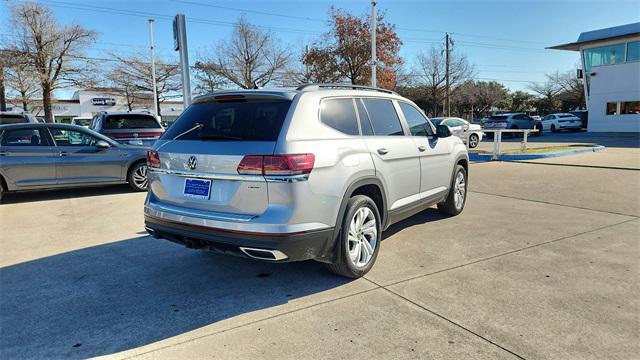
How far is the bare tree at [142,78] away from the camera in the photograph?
39469mm

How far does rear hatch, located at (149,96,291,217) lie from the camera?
3396mm

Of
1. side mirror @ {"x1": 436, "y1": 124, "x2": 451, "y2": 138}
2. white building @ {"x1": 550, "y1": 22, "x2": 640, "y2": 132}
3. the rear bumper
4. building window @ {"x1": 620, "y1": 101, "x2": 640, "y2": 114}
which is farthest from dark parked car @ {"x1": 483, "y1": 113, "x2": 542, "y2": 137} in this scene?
the rear bumper

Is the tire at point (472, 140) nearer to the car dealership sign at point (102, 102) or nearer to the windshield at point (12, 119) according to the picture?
the windshield at point (12, 119)

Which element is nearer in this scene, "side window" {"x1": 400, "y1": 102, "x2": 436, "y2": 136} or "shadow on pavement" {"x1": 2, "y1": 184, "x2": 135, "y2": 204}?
"side window" {"x1": 400, "y1": 102, "x2": 436, "y2": 136}

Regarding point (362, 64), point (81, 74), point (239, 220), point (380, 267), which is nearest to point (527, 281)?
point (380, 267)

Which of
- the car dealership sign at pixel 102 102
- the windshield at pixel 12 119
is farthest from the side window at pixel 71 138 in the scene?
the car dealership sign at pixel 102 102

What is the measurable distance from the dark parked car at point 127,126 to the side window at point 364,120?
28.9 ft

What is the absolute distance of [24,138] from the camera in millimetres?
8195

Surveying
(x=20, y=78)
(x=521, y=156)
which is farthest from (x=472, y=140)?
(x=20, y=78)

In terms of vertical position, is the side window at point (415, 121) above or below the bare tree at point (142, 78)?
below

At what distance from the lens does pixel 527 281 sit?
4012 millimetres

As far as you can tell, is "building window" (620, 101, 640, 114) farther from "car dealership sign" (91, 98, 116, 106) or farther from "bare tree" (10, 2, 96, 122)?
"car dealership sign" (91, 98, 116, 106)

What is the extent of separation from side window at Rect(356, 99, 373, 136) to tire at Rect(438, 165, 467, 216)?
2.34m

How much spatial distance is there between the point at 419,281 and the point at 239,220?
71.6 inches
